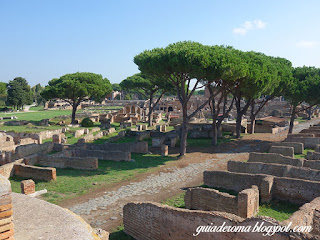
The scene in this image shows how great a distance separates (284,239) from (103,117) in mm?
44390

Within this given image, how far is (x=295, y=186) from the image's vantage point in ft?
35.6

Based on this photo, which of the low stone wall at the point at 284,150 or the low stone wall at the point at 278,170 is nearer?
the low stone wall at the point at 278,170

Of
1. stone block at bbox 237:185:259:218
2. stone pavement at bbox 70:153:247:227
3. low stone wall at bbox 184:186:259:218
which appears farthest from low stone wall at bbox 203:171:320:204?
stone pavement at bbox 70:153:247:227

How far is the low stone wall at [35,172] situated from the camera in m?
14.6

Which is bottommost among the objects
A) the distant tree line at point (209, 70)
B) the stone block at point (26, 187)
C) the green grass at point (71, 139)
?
the stone block at point (26, 187)

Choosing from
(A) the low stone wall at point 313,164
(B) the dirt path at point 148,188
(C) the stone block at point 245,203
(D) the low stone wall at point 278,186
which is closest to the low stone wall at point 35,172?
(B) the dirt path at point 148,188

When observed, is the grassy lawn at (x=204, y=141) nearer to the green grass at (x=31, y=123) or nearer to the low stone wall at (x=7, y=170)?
the low stone wall at (x=7, y=170)

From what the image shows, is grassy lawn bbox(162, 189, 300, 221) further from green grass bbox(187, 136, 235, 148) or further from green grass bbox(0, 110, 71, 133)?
green grass bbox(0, 110, 71, 133)

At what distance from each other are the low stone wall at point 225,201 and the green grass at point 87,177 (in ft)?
18.8

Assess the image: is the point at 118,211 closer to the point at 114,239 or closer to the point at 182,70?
the point at 114,239

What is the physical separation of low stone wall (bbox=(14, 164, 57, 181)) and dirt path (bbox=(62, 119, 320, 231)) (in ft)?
10.1

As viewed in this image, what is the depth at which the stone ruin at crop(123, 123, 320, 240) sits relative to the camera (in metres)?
6.95

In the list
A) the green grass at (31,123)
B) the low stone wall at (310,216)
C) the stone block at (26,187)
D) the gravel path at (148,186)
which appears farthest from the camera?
the green grass at (31,123)

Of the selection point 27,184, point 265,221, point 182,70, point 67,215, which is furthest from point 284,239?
point 182,70
